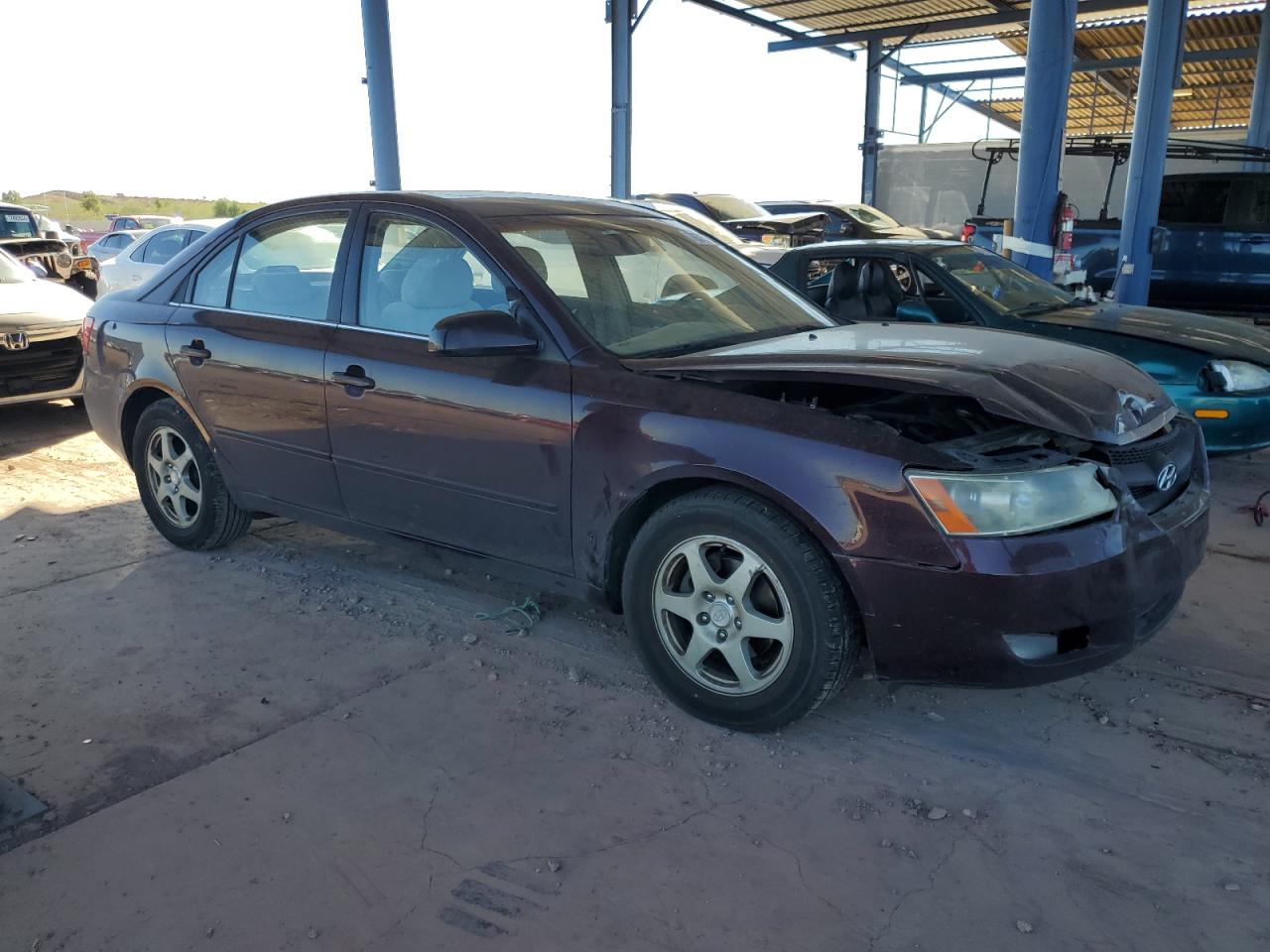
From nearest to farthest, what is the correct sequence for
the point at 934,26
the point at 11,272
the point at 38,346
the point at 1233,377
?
the point at 1233,377
the point at 38,346
the point at 11,272
the point at 934,26

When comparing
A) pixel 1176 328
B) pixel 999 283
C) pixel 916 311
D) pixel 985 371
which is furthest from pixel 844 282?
pixel 985 371

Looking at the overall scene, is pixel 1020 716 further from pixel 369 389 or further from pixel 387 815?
pixel 369 389

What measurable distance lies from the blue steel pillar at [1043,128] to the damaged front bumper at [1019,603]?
744 centimetres

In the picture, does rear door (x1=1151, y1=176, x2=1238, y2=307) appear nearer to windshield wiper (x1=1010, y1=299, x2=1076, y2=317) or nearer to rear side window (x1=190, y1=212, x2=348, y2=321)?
windshield wiper (x1=1010, y1=299, x2=1076, y2=317)

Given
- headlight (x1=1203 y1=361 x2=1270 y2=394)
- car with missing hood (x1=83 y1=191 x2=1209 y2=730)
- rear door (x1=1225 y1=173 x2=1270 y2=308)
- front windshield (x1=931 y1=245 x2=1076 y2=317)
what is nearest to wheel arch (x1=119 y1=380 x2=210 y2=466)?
car with missing hood (x1=83 y1=191 x2=1209 y2=730)

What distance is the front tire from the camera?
2.78m

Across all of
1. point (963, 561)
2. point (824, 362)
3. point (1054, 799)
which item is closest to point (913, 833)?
point (1054, 799)

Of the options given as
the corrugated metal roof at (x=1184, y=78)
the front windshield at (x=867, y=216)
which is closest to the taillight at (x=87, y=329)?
the front windshield at (x=867, y=216)

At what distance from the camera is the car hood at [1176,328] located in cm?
551

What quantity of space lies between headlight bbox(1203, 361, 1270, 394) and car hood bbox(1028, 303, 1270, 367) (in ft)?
0.19

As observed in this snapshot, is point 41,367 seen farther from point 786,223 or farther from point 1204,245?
point 1204,245

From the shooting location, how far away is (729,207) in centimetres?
1527

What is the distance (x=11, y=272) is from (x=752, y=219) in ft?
31.8

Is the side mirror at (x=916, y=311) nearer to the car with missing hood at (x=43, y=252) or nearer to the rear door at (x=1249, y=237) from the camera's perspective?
the rear door at (x=1249, y=237)
